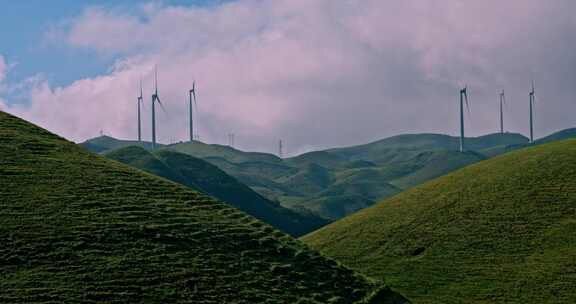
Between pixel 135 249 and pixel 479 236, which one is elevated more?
pixel 135 249

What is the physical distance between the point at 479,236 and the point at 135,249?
34494 mm

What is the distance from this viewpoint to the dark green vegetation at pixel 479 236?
63.3m

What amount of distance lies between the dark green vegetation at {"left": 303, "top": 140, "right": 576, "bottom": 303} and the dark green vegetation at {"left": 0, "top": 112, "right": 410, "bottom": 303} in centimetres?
1270

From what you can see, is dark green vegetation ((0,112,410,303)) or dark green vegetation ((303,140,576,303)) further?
dark green vegetation ((303,140,576,303))

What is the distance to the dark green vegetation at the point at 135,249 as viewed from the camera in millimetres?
45562

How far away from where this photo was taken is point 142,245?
51.4 m

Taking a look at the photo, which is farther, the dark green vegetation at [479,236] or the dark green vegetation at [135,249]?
the dark green vegetation at [479,236]

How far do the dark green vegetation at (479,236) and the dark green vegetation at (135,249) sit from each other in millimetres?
12698

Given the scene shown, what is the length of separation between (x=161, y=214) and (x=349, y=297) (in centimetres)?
1458

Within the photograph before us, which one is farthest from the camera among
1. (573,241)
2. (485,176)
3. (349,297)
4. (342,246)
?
(485,176)

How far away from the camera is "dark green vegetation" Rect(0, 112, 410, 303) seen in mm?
45562

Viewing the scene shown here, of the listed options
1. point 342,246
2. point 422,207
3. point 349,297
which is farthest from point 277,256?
point 422,207

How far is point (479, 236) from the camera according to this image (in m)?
74.1

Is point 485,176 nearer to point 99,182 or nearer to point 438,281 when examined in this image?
point 438,281
